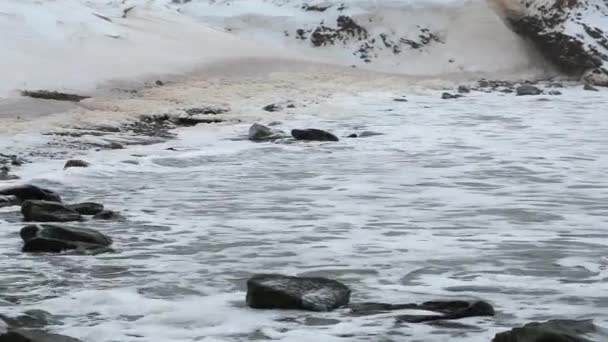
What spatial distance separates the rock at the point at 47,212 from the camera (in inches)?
237

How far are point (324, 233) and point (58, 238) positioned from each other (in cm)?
157

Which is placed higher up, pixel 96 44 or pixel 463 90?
pixel 96 44

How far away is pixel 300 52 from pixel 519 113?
8268 millimetres

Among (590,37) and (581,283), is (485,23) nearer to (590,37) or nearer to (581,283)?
(590,37)

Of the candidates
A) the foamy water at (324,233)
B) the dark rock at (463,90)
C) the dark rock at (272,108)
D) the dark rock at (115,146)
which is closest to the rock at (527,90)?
the dark rock at (463,90)

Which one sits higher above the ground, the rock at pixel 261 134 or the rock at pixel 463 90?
the rock at pixel 463 90

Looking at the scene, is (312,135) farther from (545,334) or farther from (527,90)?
(527,90)

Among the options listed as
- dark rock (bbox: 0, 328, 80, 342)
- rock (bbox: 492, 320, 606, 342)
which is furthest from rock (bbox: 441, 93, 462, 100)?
dark rock (bbox: 0, 328, 80, 342)

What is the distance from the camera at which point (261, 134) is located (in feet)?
34.9

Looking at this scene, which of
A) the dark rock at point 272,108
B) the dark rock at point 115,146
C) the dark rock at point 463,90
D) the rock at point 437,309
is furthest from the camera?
the dark rock at point 463,90

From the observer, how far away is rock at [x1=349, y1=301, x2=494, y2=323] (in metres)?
3.97

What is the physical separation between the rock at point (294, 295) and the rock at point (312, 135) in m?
6.31

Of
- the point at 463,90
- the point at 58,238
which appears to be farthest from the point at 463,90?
the point at 58,238

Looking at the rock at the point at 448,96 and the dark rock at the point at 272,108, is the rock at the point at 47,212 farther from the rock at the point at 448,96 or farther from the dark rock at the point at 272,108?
the rock at the point at 448,96
